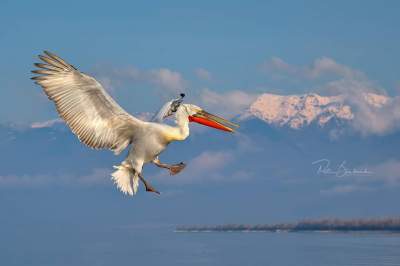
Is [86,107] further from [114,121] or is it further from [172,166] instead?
[172,166]

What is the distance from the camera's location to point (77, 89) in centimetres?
1221

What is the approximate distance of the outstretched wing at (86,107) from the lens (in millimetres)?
11492

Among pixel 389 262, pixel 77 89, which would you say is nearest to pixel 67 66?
pixel 77 89

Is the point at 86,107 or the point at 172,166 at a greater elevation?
the point at 86,107

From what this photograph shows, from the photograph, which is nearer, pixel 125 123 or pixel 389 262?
pixel 125 123

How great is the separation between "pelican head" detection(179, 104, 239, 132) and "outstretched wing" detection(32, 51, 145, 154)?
0.63m

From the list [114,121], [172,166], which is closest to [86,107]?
[114,121]

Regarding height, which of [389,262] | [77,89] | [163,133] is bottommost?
[163,133]

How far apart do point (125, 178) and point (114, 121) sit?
0.72 metres

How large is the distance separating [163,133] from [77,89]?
1968 mm

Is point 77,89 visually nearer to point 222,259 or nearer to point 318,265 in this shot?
point 318,265

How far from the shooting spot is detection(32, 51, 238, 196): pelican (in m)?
10.8

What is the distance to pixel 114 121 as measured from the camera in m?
11.6

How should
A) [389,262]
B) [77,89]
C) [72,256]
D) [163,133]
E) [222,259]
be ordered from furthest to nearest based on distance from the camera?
1. [72,256]
2. [222,259]
3. [389,262]
4. [77,89]
5. [163,133]
